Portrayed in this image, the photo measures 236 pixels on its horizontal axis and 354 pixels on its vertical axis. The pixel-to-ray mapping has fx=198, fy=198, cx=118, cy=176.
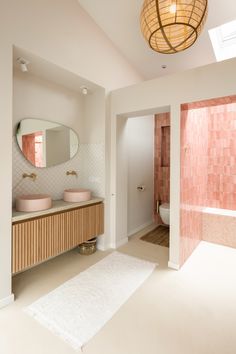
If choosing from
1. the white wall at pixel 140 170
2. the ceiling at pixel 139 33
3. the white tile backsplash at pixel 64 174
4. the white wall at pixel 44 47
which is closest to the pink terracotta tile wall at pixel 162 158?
the white wall at pixel 140 170

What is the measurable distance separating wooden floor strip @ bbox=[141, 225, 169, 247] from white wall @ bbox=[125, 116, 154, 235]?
28cm

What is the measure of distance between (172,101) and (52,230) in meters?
2.08

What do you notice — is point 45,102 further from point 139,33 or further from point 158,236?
point 158,236

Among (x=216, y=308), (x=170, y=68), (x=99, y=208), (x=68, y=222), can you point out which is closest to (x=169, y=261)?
(x=216, y=308)

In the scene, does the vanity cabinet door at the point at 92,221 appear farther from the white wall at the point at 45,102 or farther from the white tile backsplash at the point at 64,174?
the white wall at the point at 45,102

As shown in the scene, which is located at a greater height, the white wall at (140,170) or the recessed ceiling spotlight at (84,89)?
the recessed ceiling spotlight at (84,89)

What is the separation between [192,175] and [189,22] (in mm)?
1933

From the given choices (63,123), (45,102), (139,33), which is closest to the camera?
(45,102)

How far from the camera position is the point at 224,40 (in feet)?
9.55

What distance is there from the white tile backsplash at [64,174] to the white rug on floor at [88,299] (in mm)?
1104

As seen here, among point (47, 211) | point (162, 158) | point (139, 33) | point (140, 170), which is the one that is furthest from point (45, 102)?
point (162, 158)

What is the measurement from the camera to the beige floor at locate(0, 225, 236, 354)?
1418 mm

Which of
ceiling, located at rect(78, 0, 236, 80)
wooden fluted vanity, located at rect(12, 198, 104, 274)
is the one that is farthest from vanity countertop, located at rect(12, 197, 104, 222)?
ceiling, located at rect(78, 0, 236, 80)

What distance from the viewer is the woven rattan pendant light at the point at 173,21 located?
121 cm
